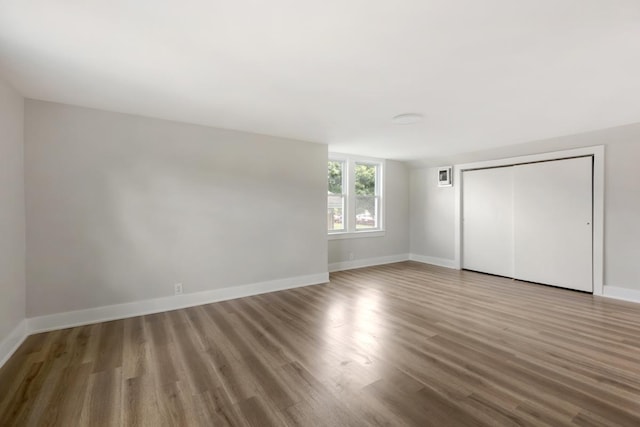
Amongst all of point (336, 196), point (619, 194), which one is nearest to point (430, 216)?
point (336, 196)

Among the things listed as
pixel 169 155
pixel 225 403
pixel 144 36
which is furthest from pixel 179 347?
pixel 144 36

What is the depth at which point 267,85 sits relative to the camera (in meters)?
2.48

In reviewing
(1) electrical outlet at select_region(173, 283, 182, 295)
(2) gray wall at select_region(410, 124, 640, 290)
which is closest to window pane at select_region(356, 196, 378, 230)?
(2) gray wall at select_region(410, 124, 640, 290)

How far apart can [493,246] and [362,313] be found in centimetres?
347

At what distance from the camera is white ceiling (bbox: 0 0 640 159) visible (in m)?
1.56

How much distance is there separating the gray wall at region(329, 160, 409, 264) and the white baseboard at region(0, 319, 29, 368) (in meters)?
4.40

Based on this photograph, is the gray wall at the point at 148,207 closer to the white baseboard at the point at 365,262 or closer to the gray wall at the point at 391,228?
the white baseboard at the point at 365,262

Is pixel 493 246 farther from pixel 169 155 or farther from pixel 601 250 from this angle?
pixel 169 155

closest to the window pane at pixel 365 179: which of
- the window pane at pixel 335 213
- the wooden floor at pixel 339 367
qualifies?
the window pane at pixel 335 213

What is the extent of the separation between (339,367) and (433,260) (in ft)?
15.7

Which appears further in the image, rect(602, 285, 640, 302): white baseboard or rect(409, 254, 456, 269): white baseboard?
rect(409, 254, 456, 269): white baseboard

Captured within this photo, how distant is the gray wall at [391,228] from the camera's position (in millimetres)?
5820

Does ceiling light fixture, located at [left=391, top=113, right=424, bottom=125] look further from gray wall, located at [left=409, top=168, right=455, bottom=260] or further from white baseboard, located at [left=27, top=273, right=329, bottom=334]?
gray wall, located at [left=409, top=168, right=455, bottom=260]

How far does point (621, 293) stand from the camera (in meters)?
3.83
